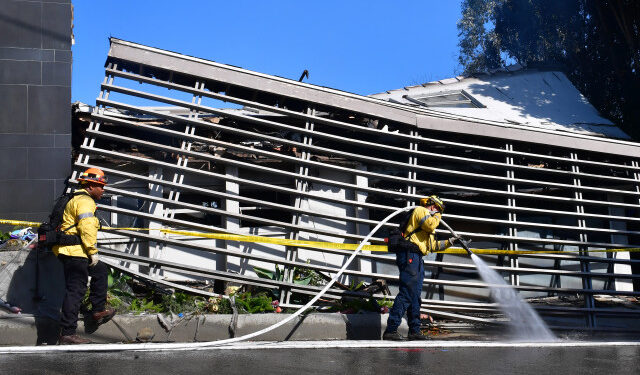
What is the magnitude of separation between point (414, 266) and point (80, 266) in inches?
159

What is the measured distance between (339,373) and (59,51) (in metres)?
6.66

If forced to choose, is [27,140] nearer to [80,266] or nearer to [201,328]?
[80,266]

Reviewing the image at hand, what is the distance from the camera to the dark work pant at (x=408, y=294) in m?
7.67

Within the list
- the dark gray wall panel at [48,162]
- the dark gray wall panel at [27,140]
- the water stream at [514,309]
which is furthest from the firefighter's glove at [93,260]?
the water stream at [514,309]

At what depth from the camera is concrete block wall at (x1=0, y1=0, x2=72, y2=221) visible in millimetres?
8797

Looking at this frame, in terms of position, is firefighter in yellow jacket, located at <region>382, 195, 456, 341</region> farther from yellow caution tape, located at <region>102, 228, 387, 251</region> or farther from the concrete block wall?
the concrete block wall

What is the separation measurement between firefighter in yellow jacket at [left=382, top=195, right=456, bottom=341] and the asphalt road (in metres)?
0.53

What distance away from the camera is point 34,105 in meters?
8.95

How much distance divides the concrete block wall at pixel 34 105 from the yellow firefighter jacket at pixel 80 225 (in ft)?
6.97

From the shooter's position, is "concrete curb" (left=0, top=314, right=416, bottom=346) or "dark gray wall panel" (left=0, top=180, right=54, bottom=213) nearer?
"concrete curb" (left=0, top=314, right=416, bottom=346)

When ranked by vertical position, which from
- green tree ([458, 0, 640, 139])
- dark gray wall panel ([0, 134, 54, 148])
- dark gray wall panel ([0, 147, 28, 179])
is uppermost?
green tree ([458, 0, 640, 139])

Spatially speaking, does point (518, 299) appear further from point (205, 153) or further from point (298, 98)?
point (205, 153)

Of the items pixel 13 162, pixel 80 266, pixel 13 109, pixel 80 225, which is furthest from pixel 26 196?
pixel 80 266

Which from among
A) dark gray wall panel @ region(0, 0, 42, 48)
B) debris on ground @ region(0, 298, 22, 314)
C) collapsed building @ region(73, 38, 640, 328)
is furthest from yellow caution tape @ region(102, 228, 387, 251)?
dark gray wall panel @ region(0, 0, 42, 48)
